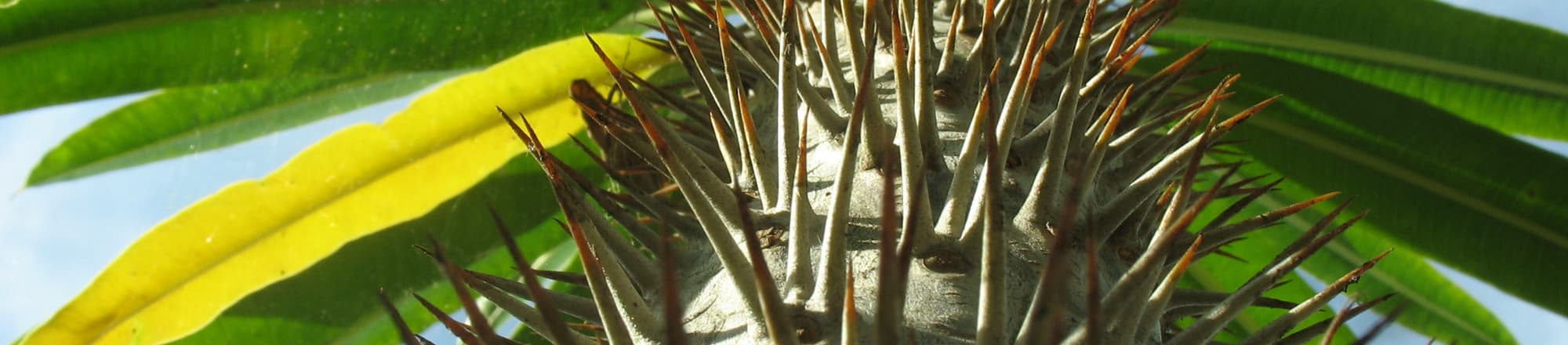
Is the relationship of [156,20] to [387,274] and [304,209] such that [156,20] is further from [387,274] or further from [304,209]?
[387,274]

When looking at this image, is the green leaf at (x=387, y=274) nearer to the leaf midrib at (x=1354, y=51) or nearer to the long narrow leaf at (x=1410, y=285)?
the leaf midrib at (x=1354, y=51)

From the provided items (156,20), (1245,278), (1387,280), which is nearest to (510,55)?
(156,20)

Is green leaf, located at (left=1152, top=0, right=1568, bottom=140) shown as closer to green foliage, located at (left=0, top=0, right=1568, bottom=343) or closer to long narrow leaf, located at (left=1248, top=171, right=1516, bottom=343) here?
green foliage, located at (left=0, top=0, right=1568, bottom=343)

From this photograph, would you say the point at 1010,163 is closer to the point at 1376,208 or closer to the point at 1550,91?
the point at 1376,208

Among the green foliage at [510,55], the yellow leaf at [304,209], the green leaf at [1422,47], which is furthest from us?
the green leaf at [1422,47]

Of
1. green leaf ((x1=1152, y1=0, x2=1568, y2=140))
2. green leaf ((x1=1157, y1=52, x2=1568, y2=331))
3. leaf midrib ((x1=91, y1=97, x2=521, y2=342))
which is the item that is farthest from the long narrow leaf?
leaf midrib ((x1=91, y1=97, x2=521, y2=342))

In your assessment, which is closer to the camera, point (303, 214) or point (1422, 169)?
point (303, 214)

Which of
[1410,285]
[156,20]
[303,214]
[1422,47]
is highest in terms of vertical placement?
[156,20]

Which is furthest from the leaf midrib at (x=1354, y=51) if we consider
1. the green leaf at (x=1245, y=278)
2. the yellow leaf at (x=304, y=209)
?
the yellow leaf at (x=304, y=209)
